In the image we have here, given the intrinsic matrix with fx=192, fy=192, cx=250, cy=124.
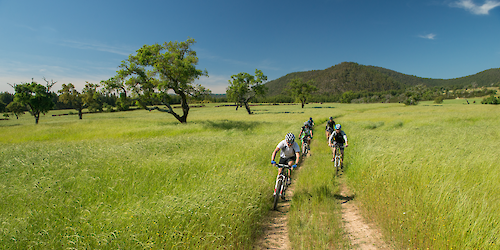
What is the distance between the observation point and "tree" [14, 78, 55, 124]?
3541cm

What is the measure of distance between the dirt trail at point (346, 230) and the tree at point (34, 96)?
5190 cm

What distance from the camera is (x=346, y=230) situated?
530 centimetres

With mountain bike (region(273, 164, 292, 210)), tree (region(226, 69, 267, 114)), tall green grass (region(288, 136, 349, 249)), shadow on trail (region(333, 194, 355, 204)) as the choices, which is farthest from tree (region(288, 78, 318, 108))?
mountain bike (region(273, 164, 292, 210))

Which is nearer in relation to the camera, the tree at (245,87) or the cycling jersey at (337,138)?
the cycling jersey at (337,138)

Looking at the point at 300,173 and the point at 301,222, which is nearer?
the point at 301,222

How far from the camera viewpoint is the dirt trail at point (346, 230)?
4754mm

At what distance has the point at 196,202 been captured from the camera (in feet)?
16.9

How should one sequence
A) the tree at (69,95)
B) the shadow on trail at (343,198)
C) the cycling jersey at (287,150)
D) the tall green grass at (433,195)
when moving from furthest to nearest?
the tree at (69,95), the cycling jersey at (287,150), the shadow on trail at (343,198), the tall green grass at (433,195)

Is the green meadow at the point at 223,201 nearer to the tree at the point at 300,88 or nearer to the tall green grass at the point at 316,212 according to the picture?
the tall green grass at the point at 316,212

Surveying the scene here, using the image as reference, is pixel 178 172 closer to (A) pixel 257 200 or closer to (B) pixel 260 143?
(A) pixel 257 200

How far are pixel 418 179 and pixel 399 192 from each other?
1104mm

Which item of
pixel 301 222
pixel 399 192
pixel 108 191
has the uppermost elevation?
pixel 108 191

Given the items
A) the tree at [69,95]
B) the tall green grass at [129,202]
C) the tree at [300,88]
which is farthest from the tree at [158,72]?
the tree at [300,88]

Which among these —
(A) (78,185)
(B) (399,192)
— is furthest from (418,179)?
(A) (78,185)
